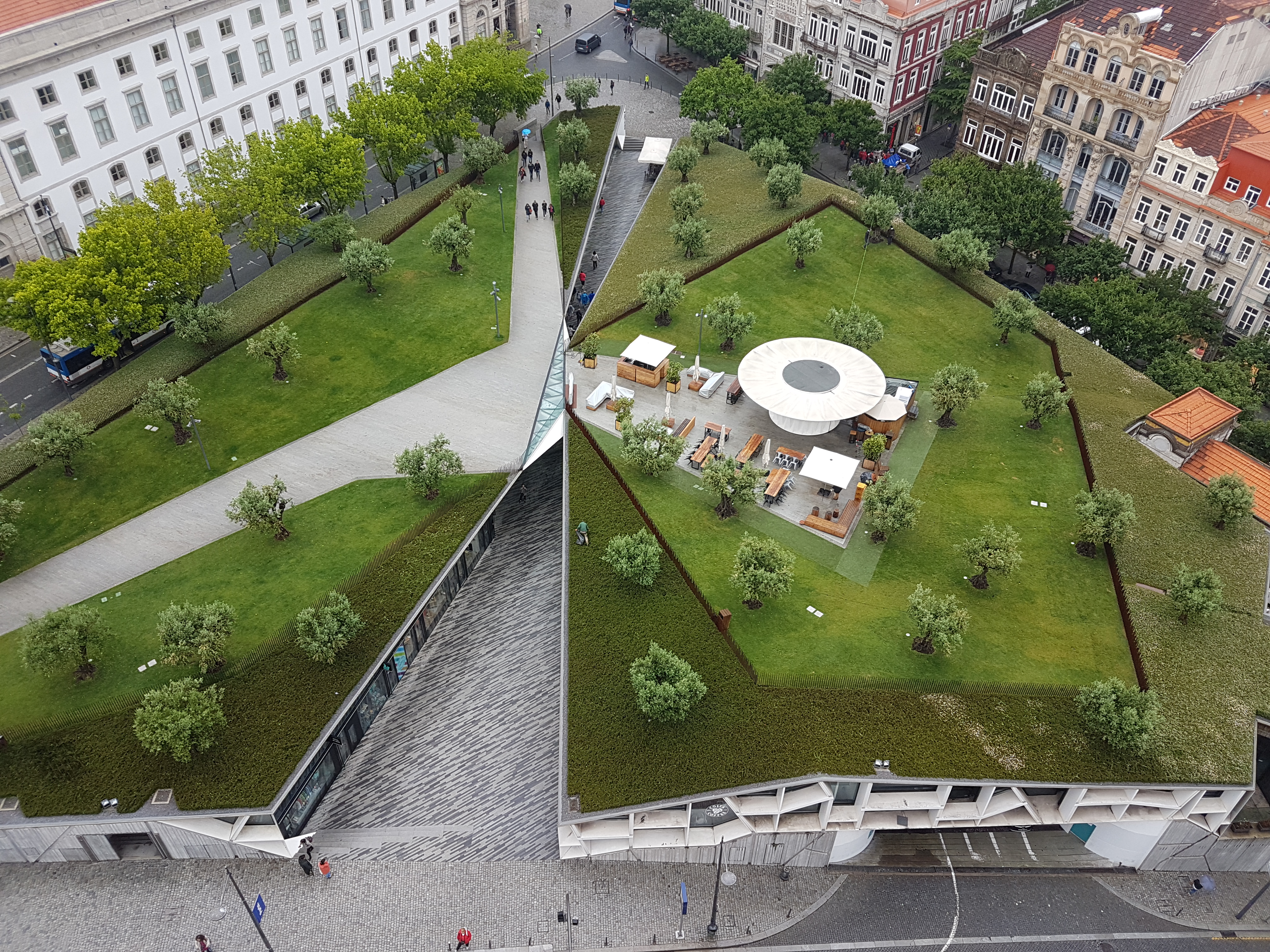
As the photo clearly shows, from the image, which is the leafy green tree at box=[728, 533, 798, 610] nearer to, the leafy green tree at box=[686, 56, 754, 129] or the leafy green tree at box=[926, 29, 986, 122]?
the leafy green tree at box=[686, 56, 754, 129]

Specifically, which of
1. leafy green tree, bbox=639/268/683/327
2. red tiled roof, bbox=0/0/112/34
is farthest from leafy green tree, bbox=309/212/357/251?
leafy green tree, bbox=639/268/683/327

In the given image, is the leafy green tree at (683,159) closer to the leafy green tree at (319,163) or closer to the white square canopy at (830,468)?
the leafy green tree at (319,163)

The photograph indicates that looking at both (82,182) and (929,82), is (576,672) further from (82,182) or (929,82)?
(929,82)

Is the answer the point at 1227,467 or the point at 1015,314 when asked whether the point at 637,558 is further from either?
the point at 1227,467

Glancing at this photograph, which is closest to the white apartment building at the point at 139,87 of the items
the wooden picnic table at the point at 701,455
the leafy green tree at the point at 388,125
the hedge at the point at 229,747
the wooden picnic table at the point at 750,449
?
the leafy green tree at the point at 388,125

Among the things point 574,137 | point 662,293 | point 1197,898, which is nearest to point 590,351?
point 662,293

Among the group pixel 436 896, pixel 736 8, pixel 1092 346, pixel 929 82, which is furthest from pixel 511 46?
pixel 436 896

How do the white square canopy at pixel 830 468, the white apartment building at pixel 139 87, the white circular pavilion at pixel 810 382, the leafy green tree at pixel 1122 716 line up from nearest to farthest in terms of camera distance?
the leafy green tree at pixel 1122 716 < the white square canopy at pixel 830 468 < the white circular pavilion at pixel 810 382 < the white apartment building at pixel 139 87
